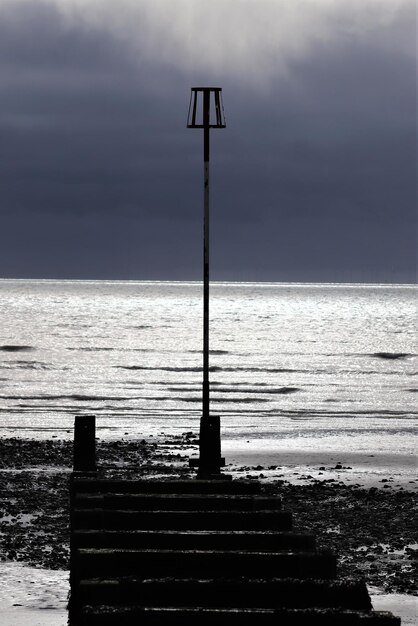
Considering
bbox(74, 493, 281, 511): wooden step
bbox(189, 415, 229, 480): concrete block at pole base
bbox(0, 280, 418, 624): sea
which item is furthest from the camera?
bbox(0, 280, 418, 624): sea

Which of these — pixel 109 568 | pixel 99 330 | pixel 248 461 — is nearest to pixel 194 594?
pixel 109 568

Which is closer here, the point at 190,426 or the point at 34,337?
the point at 190,426

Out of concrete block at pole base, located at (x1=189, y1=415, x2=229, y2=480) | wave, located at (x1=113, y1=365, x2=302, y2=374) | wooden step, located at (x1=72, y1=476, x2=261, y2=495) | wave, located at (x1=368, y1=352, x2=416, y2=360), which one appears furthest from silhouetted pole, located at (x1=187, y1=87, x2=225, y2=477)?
wave, located at (x1=368, y1=352, x2=416, y2=360)

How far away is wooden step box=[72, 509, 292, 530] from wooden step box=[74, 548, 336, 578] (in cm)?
128

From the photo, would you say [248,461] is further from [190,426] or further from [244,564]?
[244,564]

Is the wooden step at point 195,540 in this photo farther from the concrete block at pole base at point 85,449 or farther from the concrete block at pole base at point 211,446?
the concrete block at pole base at point 211,446

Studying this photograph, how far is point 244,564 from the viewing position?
10914 millimetres

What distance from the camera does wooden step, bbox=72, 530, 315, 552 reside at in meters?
11.5

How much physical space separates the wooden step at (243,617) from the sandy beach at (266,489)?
3.92 metres

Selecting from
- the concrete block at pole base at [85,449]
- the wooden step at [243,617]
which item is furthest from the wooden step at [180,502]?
the wooden step at [243,617]

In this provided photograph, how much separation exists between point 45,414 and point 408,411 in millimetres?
15516

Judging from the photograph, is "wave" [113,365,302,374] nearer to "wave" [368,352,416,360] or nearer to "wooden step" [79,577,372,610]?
"wave" [368,352,416,360]

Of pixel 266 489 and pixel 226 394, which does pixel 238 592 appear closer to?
pixel 266 489

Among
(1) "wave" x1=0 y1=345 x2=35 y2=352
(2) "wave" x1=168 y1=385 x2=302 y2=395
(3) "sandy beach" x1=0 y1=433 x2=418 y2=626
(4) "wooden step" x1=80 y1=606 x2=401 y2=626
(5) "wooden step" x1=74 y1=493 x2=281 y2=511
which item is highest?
(5) "wooden step" x1=74 y1=493 x2=281 y2=511
